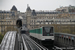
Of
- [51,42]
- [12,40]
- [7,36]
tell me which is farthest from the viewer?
[51,42]

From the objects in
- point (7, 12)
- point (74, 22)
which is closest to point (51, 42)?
point (74, 22)

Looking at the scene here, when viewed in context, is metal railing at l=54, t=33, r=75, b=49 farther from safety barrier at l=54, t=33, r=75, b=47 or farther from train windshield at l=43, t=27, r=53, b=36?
train windshield at l=43, t=27, r=53, b=36

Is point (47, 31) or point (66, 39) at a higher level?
point (47, 31)

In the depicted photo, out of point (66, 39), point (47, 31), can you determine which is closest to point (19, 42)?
point (47, 31)

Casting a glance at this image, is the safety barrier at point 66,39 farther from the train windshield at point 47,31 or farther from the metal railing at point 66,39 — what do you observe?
the train windshield at point 47,31

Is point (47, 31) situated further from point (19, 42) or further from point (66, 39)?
point (19, 42)

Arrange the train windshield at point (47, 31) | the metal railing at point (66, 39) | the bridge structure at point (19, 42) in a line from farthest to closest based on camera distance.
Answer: the train windshield at point (47, 31) < the metal railing at point (66, 39) < the bridge structure at point (19, 42)

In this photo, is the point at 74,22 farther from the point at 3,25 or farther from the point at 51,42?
the point at 51,42

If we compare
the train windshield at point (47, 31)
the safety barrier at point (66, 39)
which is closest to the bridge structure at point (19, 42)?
the safety barrier at point (66, 39)

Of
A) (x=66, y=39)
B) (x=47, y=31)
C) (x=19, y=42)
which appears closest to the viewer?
(x=19, y=42)

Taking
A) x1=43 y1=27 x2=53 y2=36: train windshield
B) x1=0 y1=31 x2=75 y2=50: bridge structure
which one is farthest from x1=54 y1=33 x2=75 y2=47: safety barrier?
x1=43 y1=27 x2=53 y2=36: train windshield

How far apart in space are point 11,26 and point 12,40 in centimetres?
13464

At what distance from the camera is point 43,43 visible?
34625 mm

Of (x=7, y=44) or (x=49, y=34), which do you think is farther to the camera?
(x=49, y=34)
